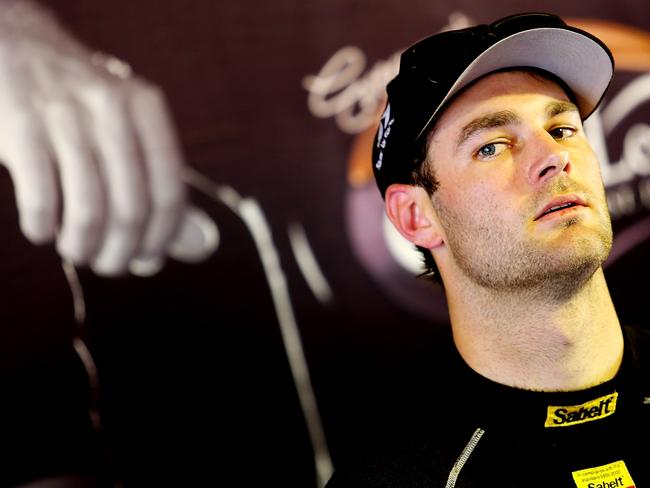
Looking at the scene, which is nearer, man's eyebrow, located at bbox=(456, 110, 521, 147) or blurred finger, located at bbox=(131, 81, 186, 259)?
man's eyebrow, located at bbox=(456, 110, 521, 147)

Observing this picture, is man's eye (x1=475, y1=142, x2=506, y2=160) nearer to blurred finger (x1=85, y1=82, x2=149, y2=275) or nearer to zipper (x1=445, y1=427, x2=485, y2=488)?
zipper (x1=445, y1=427, x2=485, y2=488)

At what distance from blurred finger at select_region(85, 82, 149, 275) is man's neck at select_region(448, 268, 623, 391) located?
0.71m

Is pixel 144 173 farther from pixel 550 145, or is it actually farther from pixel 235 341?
pixel 550 145

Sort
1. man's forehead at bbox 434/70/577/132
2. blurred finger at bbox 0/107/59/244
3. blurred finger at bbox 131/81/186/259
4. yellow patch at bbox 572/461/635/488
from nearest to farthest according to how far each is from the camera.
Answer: yellow patch at bbox 572/461/635/488 → man's forehead at bbox 434/70/577/132 → blurred finger at bbox 0/107/59/244 → blurred finger at bbox 131/81/186/259

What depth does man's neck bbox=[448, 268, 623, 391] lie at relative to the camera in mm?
960

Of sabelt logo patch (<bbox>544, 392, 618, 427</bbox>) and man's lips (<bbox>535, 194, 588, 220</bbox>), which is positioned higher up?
man's lips (<bbox>535, 194, 588, 220</bbox>)

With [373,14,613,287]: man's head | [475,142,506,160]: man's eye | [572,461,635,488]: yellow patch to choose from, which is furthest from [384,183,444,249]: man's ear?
[572,461,635,488]: yellow patch

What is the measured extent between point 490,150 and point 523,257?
0.17 meters

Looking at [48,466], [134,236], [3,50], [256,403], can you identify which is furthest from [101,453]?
[3,50]

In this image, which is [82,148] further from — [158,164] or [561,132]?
[561,132]

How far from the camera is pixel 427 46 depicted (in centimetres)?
102

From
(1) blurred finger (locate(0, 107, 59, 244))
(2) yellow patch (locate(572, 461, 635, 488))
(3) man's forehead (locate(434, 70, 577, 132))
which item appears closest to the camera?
(2) yellow patch (locate(572, 461, 635, 488))

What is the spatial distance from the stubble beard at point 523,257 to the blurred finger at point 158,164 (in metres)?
0.63

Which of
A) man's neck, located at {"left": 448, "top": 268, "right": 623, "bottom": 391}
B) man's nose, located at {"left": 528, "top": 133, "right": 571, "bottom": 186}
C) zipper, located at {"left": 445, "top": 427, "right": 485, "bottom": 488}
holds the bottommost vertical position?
zipper, located at {"left": 445, "top": 427, "right": 485, "bottom": 488}
